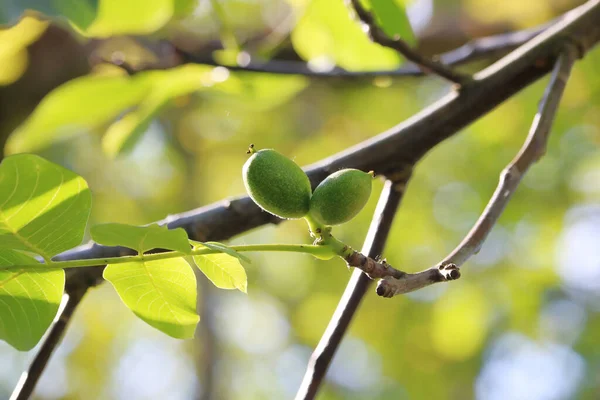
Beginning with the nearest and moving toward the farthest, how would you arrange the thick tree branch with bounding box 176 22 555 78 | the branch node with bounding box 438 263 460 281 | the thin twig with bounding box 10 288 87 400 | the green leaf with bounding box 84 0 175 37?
the branch node with bounding box 438 263 460 281 → the thin twig with bounding box 10 288 87 400 → the green leaf with bounding box 84 0 175 37 → the thick tree branch with bounding box 176 22 555 78

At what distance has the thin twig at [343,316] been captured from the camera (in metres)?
Result: 1.08

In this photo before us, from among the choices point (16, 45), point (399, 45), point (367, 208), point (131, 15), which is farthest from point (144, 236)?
point (367, 208)

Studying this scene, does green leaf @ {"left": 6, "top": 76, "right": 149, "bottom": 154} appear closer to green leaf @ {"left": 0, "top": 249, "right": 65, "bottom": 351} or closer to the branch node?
green leaf @ {"left": 0, "top": 249, "right": 65, "bottom": 351}

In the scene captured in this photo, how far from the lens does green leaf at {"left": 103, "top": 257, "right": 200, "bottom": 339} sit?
90 cm

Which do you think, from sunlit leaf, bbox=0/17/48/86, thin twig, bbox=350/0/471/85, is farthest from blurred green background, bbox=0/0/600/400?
thin twig, bbox=350/0/471/85

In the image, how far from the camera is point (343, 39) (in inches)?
73.0

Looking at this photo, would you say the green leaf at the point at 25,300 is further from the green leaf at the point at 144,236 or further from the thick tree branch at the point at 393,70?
the thick tree branch at the point at 393,70

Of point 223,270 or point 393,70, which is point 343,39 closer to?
point 393,70

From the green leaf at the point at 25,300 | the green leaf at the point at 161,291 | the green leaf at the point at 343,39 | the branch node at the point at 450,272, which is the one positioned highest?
the green leaf at the point at 343,39

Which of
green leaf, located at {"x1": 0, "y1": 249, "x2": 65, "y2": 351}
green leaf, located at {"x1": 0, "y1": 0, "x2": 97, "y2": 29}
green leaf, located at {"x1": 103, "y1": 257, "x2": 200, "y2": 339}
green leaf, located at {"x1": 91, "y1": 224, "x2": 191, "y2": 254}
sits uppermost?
green leaf, located at {"x1": 0, "y1": 0, "x2": 97, "y2": 29}

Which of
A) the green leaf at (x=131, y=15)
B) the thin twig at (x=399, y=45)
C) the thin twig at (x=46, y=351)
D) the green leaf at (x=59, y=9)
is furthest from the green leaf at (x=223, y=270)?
the green leaf at (x=131, y=15)

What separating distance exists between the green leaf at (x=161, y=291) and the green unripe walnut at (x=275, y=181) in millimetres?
167

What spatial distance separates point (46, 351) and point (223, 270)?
1.41 feet

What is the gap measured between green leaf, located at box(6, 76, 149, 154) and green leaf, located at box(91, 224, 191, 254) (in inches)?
46.9
